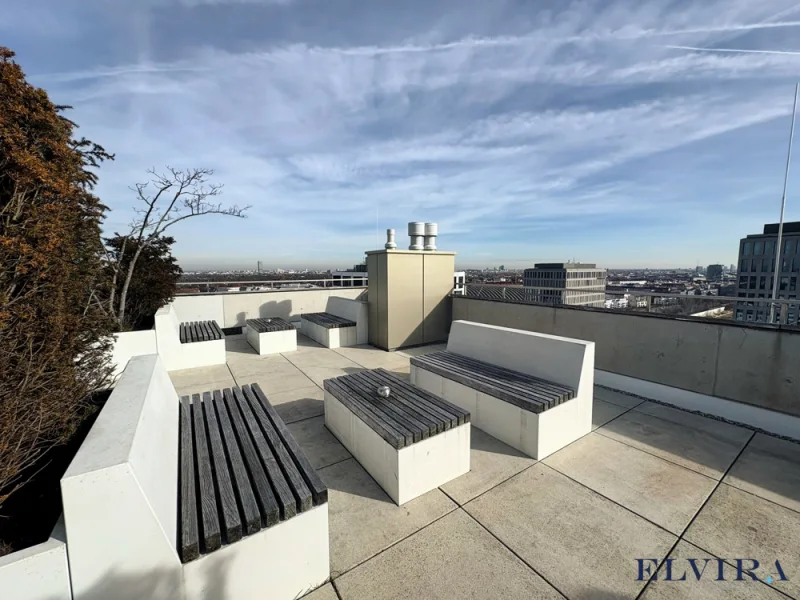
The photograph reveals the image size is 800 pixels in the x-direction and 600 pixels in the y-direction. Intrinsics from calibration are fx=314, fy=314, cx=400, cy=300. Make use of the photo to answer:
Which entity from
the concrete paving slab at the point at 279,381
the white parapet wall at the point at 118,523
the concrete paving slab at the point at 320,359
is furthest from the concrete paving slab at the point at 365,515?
the concrete paving slab at the point at 320,359

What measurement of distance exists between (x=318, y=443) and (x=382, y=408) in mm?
1004

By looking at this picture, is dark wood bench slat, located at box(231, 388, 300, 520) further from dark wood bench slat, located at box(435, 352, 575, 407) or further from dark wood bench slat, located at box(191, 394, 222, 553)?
dark wood bench slat, located at box(435, 352, 575, 407)

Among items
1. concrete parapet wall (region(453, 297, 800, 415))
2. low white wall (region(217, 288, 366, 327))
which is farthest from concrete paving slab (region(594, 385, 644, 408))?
low white wall (region(217, 288, 366, 327))

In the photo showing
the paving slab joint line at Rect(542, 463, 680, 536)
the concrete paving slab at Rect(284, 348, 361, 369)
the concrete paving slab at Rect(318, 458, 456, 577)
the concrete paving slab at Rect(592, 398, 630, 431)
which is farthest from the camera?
the concrete paving slab at Rect(284, 348, 361, 369)

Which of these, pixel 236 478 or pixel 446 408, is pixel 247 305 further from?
pixel 236 478

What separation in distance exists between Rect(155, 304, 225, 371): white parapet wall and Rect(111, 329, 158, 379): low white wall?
12 cm

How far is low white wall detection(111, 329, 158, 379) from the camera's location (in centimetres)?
553

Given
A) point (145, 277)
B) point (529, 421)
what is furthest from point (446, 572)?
point (145, 277)

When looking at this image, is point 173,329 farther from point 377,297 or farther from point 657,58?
point 657,58

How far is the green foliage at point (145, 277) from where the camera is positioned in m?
6.88

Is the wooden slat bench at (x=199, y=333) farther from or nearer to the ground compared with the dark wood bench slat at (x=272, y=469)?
farther from the ground

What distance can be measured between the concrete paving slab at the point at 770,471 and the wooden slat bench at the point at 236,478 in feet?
Result: 12.8

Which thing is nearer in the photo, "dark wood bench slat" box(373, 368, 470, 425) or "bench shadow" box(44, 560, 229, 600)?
"bench shadow" box(44, 560, 229, 600)

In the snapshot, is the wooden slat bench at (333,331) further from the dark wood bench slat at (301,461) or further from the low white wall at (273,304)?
the dark wood bench slat at (301,461)
